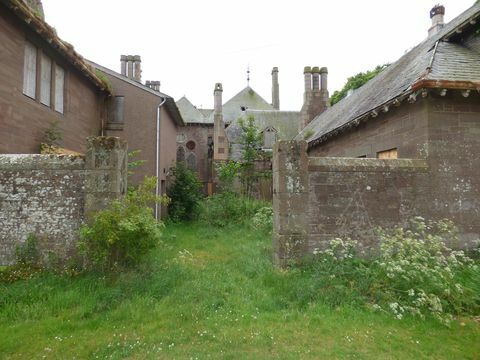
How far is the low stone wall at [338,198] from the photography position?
19.0ft

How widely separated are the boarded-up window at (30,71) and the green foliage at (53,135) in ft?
3.19

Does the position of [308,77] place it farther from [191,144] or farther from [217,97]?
[191,144]

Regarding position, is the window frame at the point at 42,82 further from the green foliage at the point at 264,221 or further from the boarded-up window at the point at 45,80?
the green foliage at the point at 264,221

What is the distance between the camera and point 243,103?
35906mm

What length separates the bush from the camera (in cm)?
436

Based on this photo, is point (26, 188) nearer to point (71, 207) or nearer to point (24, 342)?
point (71, 207)

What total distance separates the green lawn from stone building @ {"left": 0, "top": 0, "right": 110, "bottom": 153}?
4.41 m

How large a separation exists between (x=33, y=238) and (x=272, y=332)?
14.5ft

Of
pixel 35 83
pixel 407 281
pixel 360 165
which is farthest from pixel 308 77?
pixel 407 281

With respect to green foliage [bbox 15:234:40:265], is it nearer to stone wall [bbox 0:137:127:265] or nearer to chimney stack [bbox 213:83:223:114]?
stone wall [bbox 0:137:127:265]

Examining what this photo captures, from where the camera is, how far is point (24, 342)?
11.6 feet

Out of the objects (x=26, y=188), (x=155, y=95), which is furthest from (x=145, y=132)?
(x=26, y=188)

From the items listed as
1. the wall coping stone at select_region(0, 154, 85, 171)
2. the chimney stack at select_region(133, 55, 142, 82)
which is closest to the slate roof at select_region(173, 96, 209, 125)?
the chimney stack at select_region(133, 55, 142, 82)

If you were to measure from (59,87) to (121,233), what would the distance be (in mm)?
6964
